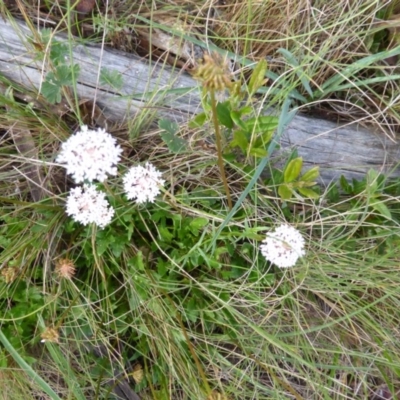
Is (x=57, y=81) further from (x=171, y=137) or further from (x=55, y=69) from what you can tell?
(x=171, y=137)

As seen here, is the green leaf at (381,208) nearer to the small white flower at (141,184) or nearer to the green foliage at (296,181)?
the green foliage at (296,181)

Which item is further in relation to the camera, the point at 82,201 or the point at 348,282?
the point at 348,282

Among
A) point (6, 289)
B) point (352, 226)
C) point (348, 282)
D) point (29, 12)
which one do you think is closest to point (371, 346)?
point (348, 282)

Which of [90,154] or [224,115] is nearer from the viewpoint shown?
[90,154]

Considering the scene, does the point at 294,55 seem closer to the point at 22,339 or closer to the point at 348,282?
the point at 348,282

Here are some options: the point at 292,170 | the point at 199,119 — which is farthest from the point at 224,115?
the point at 292,170

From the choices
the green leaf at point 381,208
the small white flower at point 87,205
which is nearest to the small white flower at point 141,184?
the small white flower at point 87,205
